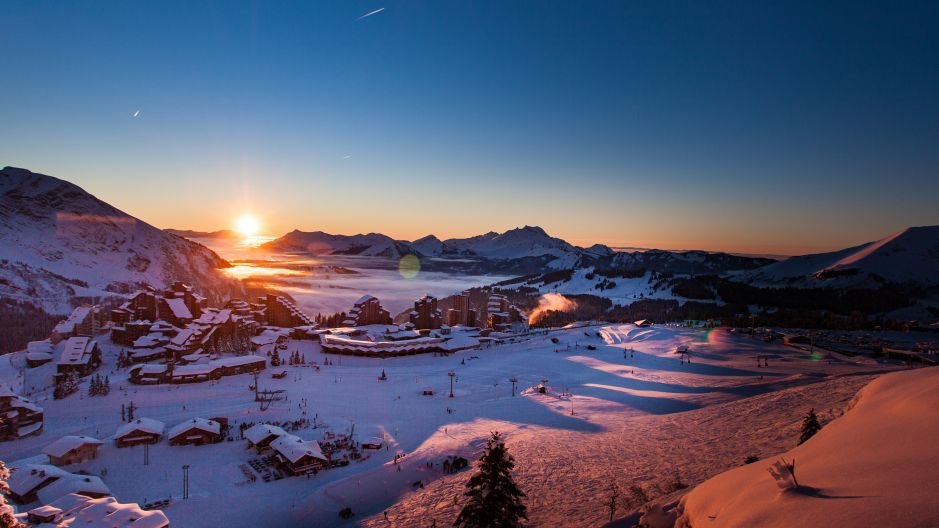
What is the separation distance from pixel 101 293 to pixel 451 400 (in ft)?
378

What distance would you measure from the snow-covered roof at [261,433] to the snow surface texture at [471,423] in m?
0.94

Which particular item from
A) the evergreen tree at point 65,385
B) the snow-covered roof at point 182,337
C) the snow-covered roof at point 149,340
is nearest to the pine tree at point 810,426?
the evergreen tree at point 65,385

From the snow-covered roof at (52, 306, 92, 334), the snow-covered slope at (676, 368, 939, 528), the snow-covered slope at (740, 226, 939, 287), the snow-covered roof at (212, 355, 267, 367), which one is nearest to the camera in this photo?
the snow-covered slope at (676, 368, 939, 528)

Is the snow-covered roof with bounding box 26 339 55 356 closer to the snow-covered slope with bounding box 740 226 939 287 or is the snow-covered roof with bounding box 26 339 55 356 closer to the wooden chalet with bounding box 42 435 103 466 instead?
the wooden chalet with bounding box 42 435 103 466

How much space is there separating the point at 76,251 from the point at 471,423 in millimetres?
151559

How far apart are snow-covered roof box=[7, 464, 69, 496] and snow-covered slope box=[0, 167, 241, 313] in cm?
9881

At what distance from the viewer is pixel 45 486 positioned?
22.1 meters

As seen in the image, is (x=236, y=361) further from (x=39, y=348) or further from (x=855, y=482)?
(x=855, y=482)

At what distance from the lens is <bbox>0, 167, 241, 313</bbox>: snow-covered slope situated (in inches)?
4215

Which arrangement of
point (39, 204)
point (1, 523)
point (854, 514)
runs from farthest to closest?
point (39, 204) → point (1, 523) → point (854, 514)

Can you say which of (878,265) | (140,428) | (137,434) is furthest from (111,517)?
(878,265)

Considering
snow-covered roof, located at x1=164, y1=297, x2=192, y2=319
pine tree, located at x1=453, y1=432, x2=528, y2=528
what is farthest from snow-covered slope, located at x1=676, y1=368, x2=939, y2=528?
snow-covered roof, located at x1=164, y1=297, x2=192, y2=319

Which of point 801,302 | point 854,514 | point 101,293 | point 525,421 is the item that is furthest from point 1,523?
point 801,302

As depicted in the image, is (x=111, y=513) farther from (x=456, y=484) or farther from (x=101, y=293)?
(x=101, y=293)
